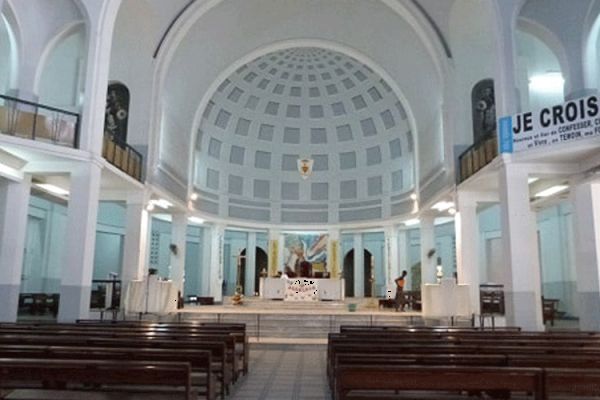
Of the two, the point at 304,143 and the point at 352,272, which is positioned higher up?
the point at 304,143

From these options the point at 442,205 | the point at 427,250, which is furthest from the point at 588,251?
the point at 427,250

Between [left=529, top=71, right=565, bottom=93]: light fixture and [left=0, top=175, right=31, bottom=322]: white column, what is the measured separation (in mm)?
15090

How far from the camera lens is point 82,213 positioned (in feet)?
38.3

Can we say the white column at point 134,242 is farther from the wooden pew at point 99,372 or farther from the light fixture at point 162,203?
the wooden pew at point 99,372

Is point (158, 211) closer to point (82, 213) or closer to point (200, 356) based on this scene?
point (82, 213)

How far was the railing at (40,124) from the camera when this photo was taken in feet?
36.4

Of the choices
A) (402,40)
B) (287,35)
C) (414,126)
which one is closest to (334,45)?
(287,35)

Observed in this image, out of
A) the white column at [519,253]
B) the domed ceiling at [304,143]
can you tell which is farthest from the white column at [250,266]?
the white column at [519,253]

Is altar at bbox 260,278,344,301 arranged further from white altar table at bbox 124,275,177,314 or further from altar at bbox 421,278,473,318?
altar at bbox 421,278,473,318

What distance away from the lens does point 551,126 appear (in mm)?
10547

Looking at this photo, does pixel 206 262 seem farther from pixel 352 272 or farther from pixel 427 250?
pixel 427 250

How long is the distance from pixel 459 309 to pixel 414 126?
1065 cm

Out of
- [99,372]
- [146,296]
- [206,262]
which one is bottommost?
[99,372]

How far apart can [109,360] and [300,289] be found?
1655 cm
